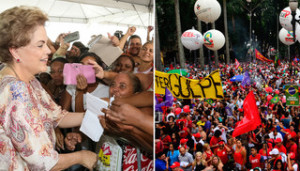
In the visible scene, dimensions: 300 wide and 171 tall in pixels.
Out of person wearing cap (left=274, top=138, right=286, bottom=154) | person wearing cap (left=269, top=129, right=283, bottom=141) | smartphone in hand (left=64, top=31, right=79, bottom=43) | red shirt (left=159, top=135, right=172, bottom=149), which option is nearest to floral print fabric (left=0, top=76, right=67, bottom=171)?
smartphone in hand (left=64, top=31, right=79, bottom=43)

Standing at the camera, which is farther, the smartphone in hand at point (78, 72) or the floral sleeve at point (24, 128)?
the smartphone in hand at point (78, 72)

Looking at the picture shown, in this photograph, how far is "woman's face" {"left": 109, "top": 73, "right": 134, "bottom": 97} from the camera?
5.18 feet

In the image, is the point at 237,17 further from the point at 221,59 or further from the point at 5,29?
the point at 5,29

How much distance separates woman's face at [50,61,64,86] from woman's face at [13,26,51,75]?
100 mm

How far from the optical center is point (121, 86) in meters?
1.62

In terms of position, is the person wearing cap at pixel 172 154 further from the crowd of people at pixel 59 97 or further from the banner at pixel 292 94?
the crowd of people at pixel 59 97

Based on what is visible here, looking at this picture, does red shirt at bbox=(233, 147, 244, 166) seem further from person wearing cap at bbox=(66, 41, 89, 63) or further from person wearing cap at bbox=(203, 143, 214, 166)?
person wearing cap at bbox=(66, 41, 89, 63)

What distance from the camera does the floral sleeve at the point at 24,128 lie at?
1388 millimetres

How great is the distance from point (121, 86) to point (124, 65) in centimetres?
10

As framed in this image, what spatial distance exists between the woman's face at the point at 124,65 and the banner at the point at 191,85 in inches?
92.7

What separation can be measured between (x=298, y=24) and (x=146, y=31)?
17.8ft

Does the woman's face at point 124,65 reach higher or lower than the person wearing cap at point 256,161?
higher

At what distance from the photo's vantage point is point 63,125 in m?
1.66

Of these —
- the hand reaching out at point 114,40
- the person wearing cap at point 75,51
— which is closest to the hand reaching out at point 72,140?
the person wearing cap at point 75,51
